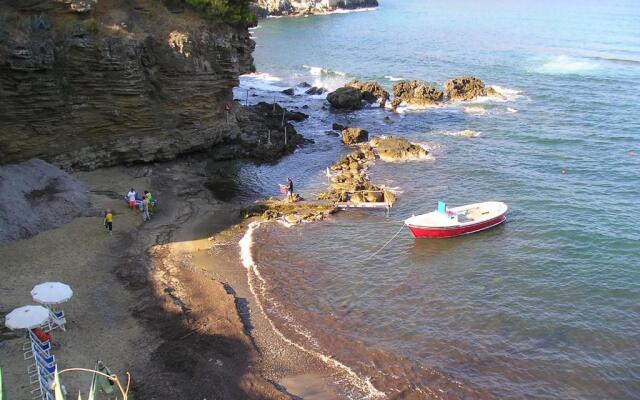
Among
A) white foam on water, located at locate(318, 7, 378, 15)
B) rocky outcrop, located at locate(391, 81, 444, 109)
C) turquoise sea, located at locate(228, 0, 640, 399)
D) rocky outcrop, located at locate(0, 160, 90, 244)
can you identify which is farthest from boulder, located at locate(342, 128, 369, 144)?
white foam on water, located at locate(318, 7, 378, 15)

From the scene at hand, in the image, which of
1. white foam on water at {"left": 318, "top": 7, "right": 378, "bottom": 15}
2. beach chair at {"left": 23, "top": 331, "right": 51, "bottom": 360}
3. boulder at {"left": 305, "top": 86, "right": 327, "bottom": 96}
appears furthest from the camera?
white foam on water at {"left": 318, "top": 7, "right": 378, "bottom": 15}

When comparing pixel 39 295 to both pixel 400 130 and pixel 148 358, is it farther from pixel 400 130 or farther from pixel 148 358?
pixel 400 130

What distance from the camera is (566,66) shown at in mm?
76250

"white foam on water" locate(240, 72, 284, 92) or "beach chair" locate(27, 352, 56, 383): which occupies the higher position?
"white foam on water" locate(240, 72, 284, 92)

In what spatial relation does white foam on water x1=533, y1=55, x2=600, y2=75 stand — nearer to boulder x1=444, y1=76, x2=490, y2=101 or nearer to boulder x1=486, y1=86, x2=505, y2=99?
boulder x1=486, y1=86, x2=505, y2=99

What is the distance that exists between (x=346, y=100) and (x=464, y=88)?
15.4 meters

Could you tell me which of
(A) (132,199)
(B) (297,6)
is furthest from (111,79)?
(B) (297,6)

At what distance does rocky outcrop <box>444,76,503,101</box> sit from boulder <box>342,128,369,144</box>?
63.4 ft

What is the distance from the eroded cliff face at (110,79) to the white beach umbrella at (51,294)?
13780mm

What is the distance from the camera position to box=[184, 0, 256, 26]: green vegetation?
39.2 m

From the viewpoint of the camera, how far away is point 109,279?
2570 centimetres

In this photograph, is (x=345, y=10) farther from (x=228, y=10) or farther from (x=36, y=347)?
(x=36, y=347)

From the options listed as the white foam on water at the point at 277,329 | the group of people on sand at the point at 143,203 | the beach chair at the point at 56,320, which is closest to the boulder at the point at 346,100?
the white foam on water at the point at 277,329

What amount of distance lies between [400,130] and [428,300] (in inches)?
1167
